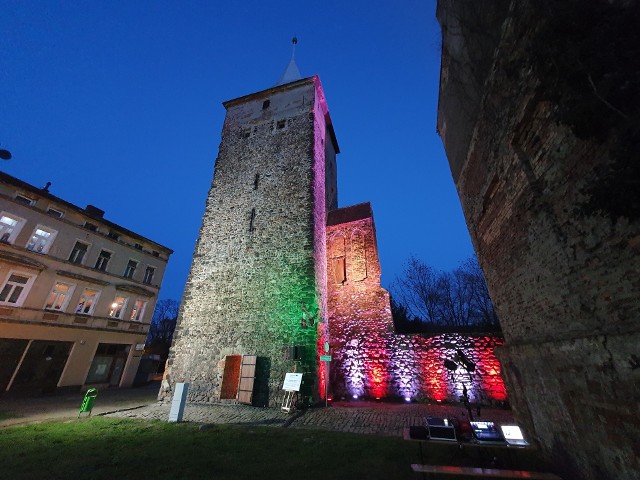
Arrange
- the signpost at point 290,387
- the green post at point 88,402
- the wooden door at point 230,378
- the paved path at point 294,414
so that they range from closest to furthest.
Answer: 1. the paved path at point 294,414
2. the green post at point 88,402
3. the signpost at point 290,387
4. the wooden door at point 230,378

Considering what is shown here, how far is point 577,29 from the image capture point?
106 inches

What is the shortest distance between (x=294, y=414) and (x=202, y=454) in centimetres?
362

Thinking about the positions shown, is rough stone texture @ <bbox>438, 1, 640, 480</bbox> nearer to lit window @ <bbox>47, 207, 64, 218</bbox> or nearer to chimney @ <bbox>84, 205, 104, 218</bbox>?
lit window @ <bbox>47, 207, 64, 218</bbox>

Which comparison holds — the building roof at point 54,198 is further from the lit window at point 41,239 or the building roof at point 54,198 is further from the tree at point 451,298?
the tree at point 451,298

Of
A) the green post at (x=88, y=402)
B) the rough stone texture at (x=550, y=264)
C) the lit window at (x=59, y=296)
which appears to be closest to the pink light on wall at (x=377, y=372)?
the rough stone texture at (x=550, y=264)

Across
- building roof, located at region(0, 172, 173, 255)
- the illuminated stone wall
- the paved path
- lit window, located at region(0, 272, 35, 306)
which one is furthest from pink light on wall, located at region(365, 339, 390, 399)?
building roof, located at region(0, 172, 173, 255)

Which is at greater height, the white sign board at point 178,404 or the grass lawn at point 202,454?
the white sign board at point 178,404

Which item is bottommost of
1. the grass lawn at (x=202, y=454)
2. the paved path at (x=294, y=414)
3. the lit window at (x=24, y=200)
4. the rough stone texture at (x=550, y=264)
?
the grass lawn at (x=202, y=454)

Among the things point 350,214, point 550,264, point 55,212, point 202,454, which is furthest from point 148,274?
point 550,264

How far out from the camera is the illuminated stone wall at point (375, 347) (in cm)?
949

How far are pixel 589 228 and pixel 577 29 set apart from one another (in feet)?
6.63

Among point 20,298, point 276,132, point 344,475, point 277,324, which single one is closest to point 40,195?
point 20,298

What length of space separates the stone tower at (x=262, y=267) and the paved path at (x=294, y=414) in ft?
2.75

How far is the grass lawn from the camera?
4.06 m
